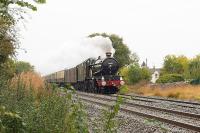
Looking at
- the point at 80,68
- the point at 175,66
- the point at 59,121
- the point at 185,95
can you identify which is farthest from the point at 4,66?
the point at 175,66

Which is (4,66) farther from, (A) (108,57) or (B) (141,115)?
(A) (108,57)

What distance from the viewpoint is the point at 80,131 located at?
695 cm

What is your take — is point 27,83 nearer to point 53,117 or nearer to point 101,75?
point 53,117

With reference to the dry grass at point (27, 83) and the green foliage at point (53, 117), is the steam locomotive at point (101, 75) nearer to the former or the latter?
the dry grass at point (27, 83)

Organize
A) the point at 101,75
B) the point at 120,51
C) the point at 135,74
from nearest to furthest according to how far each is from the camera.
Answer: the point at 101,75 → the point at 135,74 → the point at 120,51

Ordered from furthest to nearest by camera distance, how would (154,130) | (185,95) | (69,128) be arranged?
1. (185,95)
2. (154,130)
3. (69,128)

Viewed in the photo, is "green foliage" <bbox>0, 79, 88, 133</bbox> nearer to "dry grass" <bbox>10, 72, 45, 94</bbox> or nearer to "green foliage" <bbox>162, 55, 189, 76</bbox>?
"dry grass" <bbox>10, 72, 45, 94</bbox>

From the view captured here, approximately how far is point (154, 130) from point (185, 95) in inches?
796

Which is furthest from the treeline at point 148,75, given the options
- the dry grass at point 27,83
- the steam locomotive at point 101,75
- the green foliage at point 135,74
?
the dry grass at point 27,83

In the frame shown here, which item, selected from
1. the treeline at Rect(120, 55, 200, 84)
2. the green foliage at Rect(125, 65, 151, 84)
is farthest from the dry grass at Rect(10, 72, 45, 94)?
the green foliage at Rect(125, 65, 151, 84)

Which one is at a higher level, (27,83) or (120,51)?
(120,51)

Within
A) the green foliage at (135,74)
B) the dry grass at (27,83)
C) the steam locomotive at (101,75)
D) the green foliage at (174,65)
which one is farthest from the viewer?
the green foliage at (174,65)

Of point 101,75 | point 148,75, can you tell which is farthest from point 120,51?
point 101,75

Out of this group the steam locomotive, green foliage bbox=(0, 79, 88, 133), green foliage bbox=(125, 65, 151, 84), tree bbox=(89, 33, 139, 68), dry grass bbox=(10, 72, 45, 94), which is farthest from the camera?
tree bbox=(89, 33, 139, 68)
